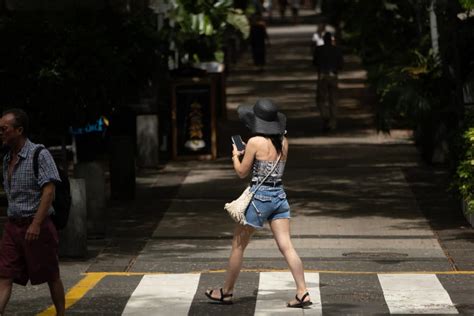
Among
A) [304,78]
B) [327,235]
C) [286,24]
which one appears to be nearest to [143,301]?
[327,235]

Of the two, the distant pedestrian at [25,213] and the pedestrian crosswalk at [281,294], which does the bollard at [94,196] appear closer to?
the pedestrian crosswalk at [281,294]

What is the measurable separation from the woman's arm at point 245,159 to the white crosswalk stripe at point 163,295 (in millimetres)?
1223

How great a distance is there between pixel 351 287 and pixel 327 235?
3.86m

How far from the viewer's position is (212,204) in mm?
20031

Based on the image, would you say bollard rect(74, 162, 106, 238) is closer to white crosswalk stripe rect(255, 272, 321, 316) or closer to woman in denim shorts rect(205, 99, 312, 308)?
white crosswalk stripe rect(255, 272, 321, 316)

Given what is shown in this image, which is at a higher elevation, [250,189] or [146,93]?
[250,189]

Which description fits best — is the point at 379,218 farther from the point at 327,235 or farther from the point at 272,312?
the point at 272,312

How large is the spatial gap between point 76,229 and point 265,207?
11.8 ft

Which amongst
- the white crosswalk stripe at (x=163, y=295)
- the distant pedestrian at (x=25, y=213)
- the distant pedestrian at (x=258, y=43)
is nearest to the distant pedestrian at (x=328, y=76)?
the white crosswalk stripe at (x=163, y=295)

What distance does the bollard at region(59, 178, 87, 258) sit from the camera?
1530cm

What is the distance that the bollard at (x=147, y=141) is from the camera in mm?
24359

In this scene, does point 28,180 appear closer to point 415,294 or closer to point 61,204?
point 61,204

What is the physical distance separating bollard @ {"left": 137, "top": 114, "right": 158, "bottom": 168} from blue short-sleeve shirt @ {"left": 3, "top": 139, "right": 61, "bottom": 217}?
511 inches

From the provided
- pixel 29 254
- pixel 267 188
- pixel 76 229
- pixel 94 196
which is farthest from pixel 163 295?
pixel 94 196
